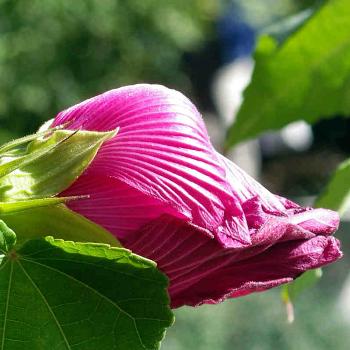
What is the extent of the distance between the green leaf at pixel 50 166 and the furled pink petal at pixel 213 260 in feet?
0.19

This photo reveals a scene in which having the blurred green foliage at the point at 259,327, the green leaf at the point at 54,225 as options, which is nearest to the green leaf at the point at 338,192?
the green leaf at the point at 54,225

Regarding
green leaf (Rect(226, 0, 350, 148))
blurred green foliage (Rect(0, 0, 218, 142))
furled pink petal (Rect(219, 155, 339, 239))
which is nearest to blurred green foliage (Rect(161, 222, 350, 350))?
blurred green foliage (Rect(0, 0, 218, 142))

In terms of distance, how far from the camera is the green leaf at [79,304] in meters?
0.59

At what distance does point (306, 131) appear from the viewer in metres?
5.80

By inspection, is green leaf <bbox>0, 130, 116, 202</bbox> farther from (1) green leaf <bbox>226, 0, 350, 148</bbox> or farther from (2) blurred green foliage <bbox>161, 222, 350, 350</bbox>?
(2) blurred green foliage <bbox>161, 222, 350, 350</bbox>

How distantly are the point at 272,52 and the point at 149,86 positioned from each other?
321 mm

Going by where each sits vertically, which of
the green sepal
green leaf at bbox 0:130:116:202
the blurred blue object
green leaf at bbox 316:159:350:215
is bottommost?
the blurred blue object

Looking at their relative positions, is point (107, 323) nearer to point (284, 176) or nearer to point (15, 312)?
point (15, 312)

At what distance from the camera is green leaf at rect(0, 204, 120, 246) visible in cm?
58

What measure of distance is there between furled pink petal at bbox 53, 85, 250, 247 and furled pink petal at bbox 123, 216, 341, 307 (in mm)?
12

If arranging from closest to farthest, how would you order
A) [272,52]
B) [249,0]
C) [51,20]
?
[272,52], [51,20], [249,0]

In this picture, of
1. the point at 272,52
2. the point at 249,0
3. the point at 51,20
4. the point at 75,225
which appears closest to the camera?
→ the point at 75,225

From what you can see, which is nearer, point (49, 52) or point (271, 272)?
point (271, 272)

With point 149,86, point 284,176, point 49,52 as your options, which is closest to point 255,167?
point 284,176
